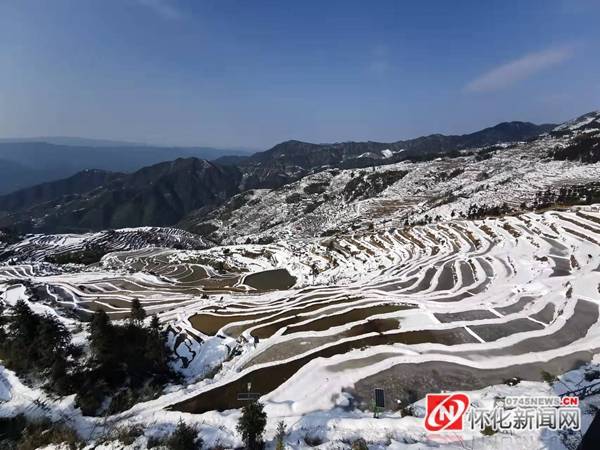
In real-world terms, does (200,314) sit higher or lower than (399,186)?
lower

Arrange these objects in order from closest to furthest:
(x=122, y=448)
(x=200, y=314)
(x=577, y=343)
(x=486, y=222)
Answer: (x=122, y=448) < (x=577, y=343) < (x=200, y=314) < (x=486, y=222)

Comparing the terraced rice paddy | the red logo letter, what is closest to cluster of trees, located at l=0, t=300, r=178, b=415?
the terraced rice paddy

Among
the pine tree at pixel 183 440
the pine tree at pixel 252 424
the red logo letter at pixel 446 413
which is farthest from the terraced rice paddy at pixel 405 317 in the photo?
the pine tree at pixel 183 440

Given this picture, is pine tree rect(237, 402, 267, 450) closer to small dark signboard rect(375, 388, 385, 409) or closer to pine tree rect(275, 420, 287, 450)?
pine tree rect(275, 420, 287, 450)

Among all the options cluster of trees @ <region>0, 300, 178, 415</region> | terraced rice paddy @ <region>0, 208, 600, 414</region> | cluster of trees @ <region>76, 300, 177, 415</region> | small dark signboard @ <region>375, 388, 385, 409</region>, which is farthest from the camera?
terraced rice paddy @ <region>0, 208, 600, 414</region>

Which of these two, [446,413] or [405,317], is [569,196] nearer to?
[405,317]

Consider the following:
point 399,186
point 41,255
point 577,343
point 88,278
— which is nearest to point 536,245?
point 577,343

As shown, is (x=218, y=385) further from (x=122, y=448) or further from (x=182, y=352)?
(x=182, y=352)
